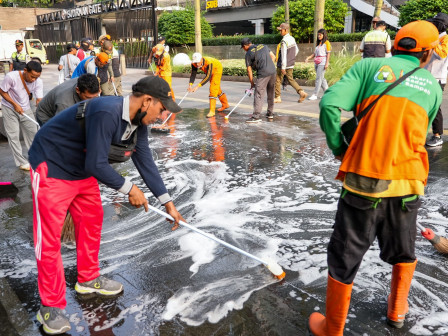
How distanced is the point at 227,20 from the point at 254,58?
73.1 feet

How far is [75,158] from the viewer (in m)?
2.47

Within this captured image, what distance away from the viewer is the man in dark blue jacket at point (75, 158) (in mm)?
2299

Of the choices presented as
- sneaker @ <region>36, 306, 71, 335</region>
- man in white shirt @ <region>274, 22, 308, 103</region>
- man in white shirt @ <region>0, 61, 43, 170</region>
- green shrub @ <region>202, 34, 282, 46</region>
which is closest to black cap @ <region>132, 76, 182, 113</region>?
sneaker @ <region>36, 306, 71, 335</region>

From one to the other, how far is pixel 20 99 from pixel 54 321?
4196 millimetres

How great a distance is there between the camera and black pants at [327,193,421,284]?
2.14m

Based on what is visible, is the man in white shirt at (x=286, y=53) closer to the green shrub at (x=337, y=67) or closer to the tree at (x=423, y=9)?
the green shrub at (x=337, y=67)

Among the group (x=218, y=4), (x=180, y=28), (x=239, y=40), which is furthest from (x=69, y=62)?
(x=218, y=4)

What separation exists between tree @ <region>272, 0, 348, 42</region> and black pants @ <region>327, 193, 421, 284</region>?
55.8ft

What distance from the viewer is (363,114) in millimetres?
2088

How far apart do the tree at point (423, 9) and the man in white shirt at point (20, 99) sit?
13.4 m

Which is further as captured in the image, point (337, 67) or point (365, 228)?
point (337, 67)

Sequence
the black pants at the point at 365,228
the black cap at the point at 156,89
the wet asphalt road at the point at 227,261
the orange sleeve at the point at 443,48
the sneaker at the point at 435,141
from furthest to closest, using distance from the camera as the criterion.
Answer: the sneaker at the point at 435,141, the orange sleeve at the point at 443,48, the wet asphalt road at the point at 227,261, the black cap at the point at 156,89, the black pants at the point at 365,228

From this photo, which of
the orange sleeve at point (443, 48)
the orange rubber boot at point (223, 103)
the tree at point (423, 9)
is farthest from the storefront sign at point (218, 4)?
the orange sleeve at point (443, 48)

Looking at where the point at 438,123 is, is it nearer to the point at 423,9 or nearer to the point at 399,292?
the point at 399,292
